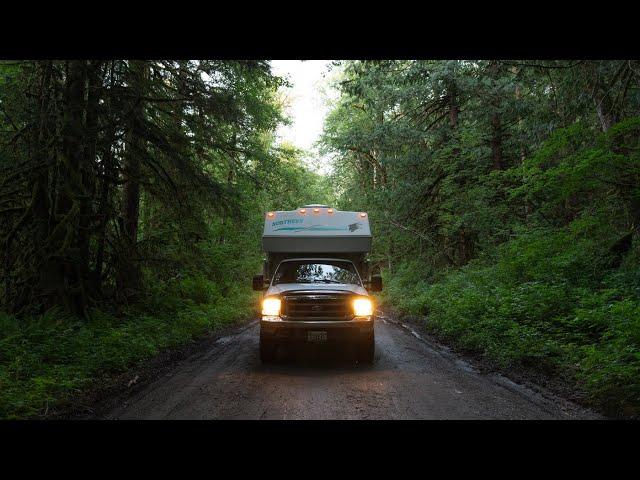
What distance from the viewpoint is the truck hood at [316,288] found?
8.44 meters

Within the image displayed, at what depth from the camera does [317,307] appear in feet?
27.4

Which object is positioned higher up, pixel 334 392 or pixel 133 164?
pixel 133 164

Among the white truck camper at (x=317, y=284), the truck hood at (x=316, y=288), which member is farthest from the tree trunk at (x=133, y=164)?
the truck hood at (x=316, y=288)

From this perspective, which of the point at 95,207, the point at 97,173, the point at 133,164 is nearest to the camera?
the point at 97,173

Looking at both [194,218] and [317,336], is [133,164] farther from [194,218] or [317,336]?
[317,336]

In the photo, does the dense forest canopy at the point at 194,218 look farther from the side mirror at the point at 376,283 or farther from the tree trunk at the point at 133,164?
the side mirror at the point at 376,283

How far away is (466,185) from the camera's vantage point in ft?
62.8

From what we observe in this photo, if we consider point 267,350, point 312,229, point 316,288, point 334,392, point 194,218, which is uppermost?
point 194,218

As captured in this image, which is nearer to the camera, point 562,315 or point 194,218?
point 562,315

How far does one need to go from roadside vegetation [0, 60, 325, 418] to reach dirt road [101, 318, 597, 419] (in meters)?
1.46

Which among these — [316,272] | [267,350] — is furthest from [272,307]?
[316,272]

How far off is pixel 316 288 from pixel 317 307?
0.37 m
